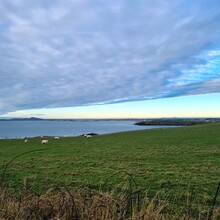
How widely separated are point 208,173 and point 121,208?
27.2 feet

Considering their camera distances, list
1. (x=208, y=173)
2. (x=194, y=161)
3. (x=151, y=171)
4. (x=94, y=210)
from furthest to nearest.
→ (x=194, y=161) → (x=151, y=171) → (x=208, y=173) → (x=94, y=210)

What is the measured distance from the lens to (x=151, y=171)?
41.3 feet

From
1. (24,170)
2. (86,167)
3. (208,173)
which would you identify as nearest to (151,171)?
(208,173)

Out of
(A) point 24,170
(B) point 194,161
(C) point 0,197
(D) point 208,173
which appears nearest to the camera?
(C) point 0,197

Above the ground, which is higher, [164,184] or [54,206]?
[54,206]

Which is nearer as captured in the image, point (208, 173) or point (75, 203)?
point (75, 203)

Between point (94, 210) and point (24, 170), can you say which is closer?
point (94, 210)

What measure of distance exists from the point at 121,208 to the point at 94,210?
0.44m

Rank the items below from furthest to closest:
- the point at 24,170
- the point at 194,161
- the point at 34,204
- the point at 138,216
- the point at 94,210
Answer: the point at 194,161 → the point at 24,170 → the point at 34,204 → the point at 94,210 → the point at 138,216

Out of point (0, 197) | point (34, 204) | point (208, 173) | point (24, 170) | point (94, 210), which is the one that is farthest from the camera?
point (24, 170)

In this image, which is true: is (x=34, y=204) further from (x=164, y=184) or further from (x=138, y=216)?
(x=164, y=184)

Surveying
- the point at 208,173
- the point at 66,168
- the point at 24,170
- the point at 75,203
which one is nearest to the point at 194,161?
the point at 208,173

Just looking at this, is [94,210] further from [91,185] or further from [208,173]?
[208,173]

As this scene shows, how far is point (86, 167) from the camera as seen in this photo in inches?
551
